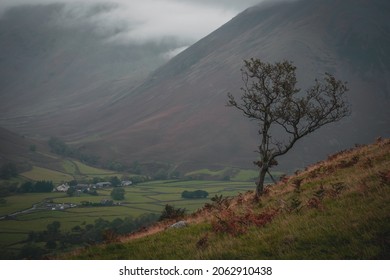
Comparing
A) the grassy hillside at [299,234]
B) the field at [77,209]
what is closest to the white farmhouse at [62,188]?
the field at [77,209]

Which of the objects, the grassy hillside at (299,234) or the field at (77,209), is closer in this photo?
the grassy hillside at (299,234)

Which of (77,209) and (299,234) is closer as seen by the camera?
(299,234)

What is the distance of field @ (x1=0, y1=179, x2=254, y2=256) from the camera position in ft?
285

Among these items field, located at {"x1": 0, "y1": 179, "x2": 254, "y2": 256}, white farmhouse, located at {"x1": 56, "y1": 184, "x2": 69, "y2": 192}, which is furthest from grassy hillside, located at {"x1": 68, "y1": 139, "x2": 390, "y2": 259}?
white farmhouse, located at {"x1": 56, "y1": 184, "x2": 69, "y2": 192}

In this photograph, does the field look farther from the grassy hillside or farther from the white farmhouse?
the grassy hillside

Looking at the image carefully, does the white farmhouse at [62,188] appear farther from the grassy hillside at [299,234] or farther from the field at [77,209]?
the grassy hillside at [299,234]

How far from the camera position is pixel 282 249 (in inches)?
458

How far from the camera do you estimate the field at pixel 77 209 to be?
285 feet

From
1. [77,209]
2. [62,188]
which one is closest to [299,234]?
[77,209]

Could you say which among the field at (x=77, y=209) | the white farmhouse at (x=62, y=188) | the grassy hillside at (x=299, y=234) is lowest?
the field at (x=77, y=209)

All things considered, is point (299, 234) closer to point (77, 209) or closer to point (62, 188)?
point (77, 209)

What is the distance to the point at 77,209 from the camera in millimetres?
115438

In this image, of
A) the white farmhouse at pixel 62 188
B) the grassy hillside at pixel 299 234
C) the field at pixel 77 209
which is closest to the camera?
the grassy hillside at pixel 299 234

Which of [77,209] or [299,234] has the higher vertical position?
[299,234]
